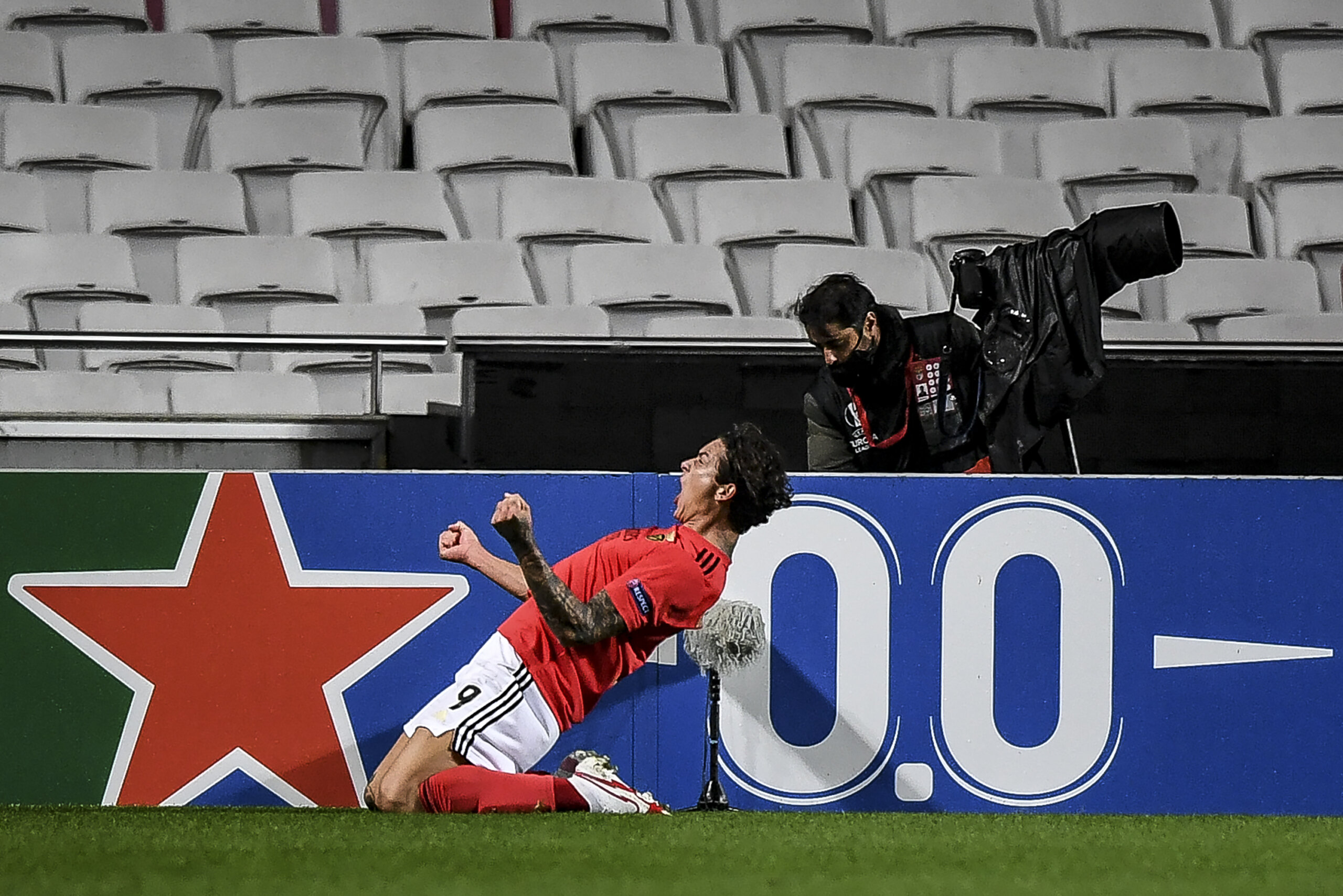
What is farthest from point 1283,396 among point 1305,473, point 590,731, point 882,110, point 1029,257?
point 882,110

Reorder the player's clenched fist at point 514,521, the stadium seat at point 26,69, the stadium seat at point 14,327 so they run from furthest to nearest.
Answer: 1. the stadium seat at point 26,69
2. the stadium seat at point 14,327
3. the player's clenched fist at point 514,521

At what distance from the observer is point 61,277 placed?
7016 mm

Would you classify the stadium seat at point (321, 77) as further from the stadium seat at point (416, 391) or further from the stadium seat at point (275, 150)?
the stadium seat at point (416, 391)

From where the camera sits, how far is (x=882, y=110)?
8.18m

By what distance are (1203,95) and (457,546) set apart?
560 centimetres

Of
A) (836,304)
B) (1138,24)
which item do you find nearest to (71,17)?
(836,304)

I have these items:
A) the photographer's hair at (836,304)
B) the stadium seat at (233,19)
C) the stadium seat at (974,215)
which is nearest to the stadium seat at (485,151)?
the stadium seat at (233,19)

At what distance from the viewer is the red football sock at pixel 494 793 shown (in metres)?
4.21

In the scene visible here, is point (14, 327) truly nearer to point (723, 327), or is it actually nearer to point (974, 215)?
point (723, 327)

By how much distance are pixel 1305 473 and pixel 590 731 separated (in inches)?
100

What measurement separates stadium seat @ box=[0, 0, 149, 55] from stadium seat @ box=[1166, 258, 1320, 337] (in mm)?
5155

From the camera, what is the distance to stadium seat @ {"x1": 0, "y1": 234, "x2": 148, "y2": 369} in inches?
276

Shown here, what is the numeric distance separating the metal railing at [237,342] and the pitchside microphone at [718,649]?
1340 millimetres

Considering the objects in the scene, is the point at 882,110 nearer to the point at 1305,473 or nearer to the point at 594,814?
the point at 1305,473
